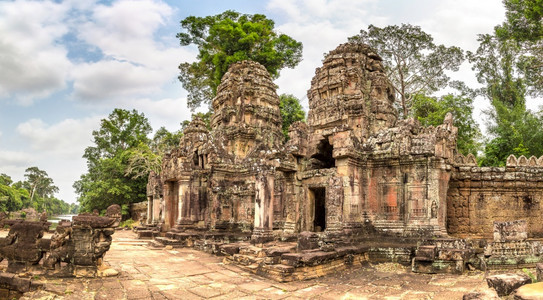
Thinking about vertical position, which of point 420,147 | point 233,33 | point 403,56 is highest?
point 233,33

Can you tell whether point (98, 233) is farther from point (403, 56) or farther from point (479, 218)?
point (403, 56)

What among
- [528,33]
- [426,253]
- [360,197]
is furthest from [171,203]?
[528,33]

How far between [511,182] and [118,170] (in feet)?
86.9

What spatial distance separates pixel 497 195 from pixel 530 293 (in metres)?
8.55

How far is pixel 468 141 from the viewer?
21406mm

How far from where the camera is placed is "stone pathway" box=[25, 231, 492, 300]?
6.11 meters

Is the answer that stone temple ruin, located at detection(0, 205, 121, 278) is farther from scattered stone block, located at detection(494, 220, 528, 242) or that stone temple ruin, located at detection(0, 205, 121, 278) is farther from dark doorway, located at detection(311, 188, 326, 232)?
scattered stone block, located at detection(494, 220, 528, 242)

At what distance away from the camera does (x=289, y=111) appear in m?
28.3

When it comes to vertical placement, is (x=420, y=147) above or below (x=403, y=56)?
below

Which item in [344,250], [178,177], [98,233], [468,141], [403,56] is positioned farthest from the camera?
[403,56]

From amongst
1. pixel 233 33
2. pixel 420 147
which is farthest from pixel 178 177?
pixel 233 33

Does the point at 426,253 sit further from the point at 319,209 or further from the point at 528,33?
the point at 528,33

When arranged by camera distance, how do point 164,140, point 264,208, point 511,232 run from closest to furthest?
point 511,232, point 264,208, point 164,140

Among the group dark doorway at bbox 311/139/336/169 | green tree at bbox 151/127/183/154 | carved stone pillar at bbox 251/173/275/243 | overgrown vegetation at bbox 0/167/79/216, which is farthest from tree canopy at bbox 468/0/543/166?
→ overgrown vegetation at bbox 0/167/79/216
